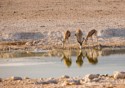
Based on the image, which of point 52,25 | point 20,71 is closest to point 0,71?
point 20,71

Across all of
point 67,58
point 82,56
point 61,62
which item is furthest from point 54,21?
point 61,62

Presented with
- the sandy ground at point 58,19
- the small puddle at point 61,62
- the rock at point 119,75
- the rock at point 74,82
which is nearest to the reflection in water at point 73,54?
the small puddle at point 61,62

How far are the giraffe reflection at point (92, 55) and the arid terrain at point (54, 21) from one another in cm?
142

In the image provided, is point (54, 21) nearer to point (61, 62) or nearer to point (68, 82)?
point (61, 62)

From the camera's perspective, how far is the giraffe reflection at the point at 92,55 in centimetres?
1746

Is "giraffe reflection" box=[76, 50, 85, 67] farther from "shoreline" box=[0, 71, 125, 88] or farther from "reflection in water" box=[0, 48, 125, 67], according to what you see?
"shoreline" box=[0, 71, 125, 88]

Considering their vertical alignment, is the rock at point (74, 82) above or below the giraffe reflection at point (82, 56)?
below

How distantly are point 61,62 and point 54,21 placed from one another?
10.1 m

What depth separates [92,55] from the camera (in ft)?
62.8

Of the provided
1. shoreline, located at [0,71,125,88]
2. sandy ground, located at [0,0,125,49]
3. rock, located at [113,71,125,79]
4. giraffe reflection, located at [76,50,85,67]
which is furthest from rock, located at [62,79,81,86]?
sandy ground, located at [0,0,125,49]

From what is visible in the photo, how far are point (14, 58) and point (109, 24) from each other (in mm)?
8137

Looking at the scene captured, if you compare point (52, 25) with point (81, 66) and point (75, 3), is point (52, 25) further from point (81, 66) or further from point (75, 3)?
point (81, 66)

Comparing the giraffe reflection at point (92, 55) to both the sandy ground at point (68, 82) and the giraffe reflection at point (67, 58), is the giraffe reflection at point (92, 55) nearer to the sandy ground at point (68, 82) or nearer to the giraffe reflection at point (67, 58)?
the giraffe reflection at point (67, 58)

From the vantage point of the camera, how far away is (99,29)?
81.4ft
